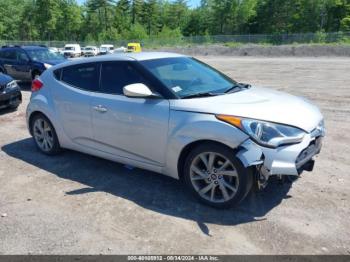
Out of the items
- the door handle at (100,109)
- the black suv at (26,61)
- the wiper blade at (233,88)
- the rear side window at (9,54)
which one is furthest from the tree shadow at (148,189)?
the rear side window at (9,54)

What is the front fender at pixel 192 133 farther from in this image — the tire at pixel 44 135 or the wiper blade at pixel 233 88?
the tire at pixel 44 135

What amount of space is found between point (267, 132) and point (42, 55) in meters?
12.3

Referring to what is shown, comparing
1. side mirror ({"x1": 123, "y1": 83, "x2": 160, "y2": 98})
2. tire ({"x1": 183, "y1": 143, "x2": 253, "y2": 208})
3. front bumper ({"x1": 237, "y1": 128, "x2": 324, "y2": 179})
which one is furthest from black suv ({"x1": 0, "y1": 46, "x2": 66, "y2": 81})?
front bumper ({"x1": 237, "y1": 128, "x2": 324, "y2": 179})

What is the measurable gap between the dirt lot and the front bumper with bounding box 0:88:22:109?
3856 mm

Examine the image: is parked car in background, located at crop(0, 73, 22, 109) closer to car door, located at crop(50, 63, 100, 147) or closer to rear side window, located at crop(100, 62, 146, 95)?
car door, located at crop(50, 63, 100, 147)

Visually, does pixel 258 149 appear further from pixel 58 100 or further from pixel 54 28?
pixel 54 28

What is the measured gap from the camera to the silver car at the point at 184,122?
3775mm

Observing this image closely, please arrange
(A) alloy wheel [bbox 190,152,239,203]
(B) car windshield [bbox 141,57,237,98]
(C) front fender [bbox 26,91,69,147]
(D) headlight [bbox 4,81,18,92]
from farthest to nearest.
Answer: (D) headlight [bbox 4,81,18,92]
(C) front fender [bbox 26,91,69,147]
(B) car windshield [bbox 141,57,237,98]
(A) alloy wheel [bbox 190,152,239,203]

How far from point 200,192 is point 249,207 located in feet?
1.89

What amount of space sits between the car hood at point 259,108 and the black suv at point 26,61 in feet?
34.2

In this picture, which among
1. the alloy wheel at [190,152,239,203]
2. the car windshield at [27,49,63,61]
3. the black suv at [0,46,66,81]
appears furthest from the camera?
the car windshield at [27,49,63,61]

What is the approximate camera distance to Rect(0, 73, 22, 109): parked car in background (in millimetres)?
9070

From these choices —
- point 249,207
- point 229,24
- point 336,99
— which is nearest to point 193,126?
point 249,207

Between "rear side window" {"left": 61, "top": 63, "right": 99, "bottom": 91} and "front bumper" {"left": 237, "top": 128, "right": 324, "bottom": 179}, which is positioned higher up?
"rear side window" {"left": 61, "top": 63, "right": 99, "bottom": 91}
